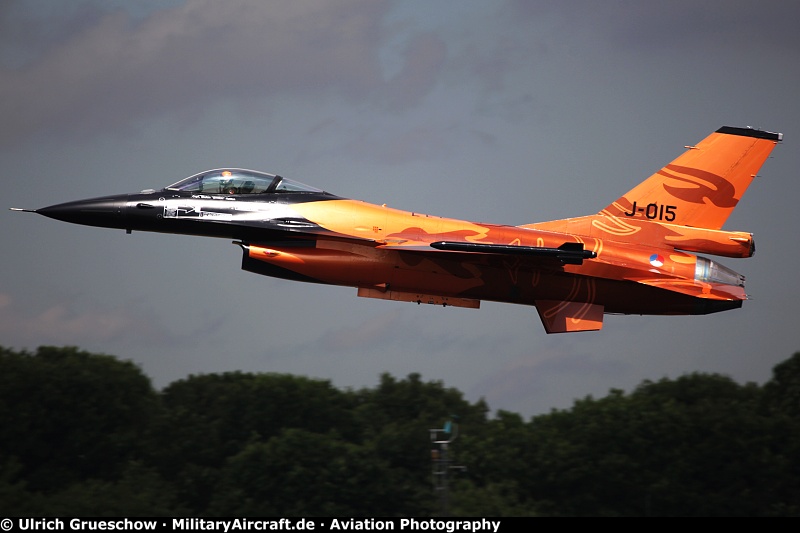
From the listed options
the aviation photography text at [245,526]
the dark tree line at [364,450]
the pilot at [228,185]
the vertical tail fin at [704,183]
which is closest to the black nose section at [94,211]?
the pilot at [228,185]

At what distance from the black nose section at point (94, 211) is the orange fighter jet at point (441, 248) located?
0.02 metres

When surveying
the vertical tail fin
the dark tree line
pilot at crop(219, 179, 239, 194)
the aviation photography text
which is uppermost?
the vertical tail fin

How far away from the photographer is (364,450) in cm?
5028

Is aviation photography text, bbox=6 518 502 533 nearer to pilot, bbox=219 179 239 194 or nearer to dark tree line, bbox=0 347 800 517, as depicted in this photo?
pilot, bbox=219 179 239 194

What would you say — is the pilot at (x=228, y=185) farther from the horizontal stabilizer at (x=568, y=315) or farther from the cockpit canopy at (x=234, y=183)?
the horizontal stabilizer at (x=568, y=315)

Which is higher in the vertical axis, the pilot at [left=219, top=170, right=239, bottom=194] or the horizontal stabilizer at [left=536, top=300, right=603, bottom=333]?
the pilot at [left=219, top=170, right=239, bottom=194]

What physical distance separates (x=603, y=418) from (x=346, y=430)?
1498 cm

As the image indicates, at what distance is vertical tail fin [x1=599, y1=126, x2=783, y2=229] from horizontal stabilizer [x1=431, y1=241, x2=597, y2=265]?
3667 mm

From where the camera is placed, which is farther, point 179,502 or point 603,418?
point 603,418

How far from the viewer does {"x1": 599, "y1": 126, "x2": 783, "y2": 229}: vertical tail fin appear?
78.7 ft

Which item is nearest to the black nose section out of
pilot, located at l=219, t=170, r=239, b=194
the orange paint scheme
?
pilot, located at l=219, t=170, r=239, b=194

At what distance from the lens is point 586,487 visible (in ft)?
169

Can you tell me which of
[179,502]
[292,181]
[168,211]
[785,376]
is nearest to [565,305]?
[292,181]

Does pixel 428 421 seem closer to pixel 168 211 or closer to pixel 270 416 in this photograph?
pixel 270 416
